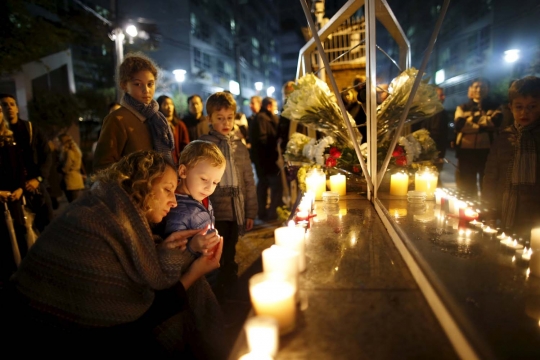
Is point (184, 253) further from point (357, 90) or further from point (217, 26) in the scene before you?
point (217, 26)

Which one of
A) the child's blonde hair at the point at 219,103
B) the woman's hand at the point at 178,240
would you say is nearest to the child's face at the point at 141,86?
the child's blonde hair at the point at 219,103

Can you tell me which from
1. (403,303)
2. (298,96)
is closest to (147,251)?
(403,303)

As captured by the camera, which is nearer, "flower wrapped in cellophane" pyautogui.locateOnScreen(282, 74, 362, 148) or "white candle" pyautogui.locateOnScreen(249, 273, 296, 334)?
"white candle" pyautogui.locateOnScreen(249, 273, 296, 334)

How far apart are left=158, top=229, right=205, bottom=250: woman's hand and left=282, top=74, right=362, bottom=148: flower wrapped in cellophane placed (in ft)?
5.94

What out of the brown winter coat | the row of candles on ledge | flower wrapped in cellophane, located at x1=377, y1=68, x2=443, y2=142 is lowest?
the row of candles on ledge

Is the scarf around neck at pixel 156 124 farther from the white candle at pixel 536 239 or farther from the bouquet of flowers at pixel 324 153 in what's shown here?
the white candle at pixel 536 239

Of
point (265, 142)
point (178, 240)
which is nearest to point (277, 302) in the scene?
point (178, 240)

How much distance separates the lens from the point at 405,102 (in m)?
Result: 3.11

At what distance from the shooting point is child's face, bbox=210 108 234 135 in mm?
3072

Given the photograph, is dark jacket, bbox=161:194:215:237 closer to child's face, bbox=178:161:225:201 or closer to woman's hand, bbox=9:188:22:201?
child's face, bbox=178:161:225:201

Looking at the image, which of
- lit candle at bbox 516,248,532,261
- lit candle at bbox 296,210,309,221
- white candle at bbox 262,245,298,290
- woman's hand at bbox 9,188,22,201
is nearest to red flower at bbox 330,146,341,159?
lit candle at bbox 296,210,309,221

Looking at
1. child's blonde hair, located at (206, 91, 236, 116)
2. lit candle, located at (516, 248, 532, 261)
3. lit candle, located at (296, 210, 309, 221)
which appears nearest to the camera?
lit candle, located at (516, 248, 532, 261)

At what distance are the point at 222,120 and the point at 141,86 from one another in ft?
2.32

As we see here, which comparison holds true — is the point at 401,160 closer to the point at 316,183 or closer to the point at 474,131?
the point at 316,183
